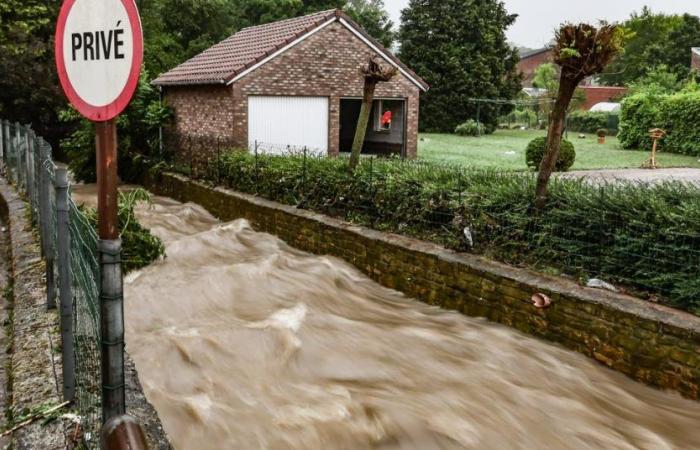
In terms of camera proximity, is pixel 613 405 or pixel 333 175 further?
pixel 333 175


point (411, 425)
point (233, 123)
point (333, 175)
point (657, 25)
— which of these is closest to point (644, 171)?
point (233, 123)

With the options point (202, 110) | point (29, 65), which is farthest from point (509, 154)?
point (29, 65)

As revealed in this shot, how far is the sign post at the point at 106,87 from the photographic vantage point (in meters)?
2.77

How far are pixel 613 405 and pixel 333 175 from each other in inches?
244

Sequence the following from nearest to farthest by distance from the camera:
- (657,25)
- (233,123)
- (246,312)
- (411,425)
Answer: (411,425) < (246,312) < (233,123) < (657,25)

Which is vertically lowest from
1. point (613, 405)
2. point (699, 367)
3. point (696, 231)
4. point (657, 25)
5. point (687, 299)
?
point (613, 405)

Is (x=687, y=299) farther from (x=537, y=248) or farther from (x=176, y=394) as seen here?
(x=176, y=394)

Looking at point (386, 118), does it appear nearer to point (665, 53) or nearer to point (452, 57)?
point (452, 57)

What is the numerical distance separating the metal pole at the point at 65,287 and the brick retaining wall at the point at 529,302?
4511mm

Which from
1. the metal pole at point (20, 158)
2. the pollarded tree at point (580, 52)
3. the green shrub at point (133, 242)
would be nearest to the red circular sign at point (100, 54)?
the pollarded tree at point (580, 52)

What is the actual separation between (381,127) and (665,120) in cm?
1334

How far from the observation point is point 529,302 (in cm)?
701

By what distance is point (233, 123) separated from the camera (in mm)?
19219

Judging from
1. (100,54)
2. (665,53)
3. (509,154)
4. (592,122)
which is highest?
(665,53)
